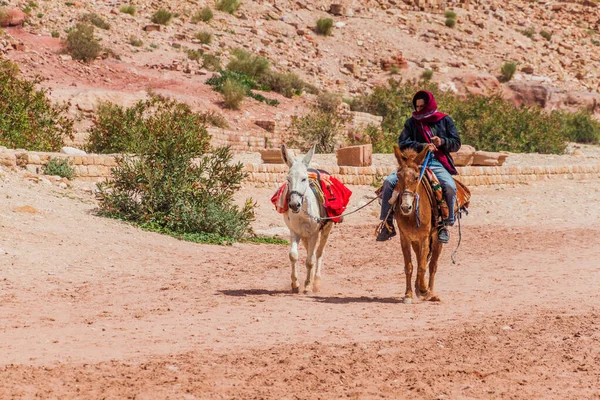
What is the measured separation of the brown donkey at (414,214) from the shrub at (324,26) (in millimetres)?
47831

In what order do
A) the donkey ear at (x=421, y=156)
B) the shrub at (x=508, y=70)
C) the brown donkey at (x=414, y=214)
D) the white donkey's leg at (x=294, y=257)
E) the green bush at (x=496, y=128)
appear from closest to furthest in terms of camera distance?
the brown donkey at (x=414, y=214) → the donkey ear at (x=421, y=156) → the white donkey's leg at (x=294, y=257) → the green bush at (x=496, y=128) → the shrub at (x=508, y=70)

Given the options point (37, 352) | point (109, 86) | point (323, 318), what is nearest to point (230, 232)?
point (323, 318)

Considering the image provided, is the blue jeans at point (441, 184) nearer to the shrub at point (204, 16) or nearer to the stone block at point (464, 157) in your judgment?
the stone block at point (464, 157)

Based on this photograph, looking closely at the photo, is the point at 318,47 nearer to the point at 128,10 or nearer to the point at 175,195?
the point at 128,10

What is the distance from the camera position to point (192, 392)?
263 inches

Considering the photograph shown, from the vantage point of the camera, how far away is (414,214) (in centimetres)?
1019

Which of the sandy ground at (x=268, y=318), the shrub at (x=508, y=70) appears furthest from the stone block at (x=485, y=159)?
the shrub at (x=508, y=70)

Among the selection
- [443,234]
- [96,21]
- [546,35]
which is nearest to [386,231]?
[443,234]

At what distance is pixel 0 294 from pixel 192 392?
457 centimetres

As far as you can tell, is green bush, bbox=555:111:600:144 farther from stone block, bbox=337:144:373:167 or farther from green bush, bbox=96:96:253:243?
green bush, bbox=96:96:253:243

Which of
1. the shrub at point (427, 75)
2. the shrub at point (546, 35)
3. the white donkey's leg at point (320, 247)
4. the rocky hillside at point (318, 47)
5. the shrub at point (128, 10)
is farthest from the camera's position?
the shrub at point (546, 35)

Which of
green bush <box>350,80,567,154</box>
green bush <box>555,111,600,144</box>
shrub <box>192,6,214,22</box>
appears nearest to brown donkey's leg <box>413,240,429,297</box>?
green bush <box>350,80,567,154</box>

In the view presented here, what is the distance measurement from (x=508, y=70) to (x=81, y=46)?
28.0 m

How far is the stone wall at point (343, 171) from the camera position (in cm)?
1859
